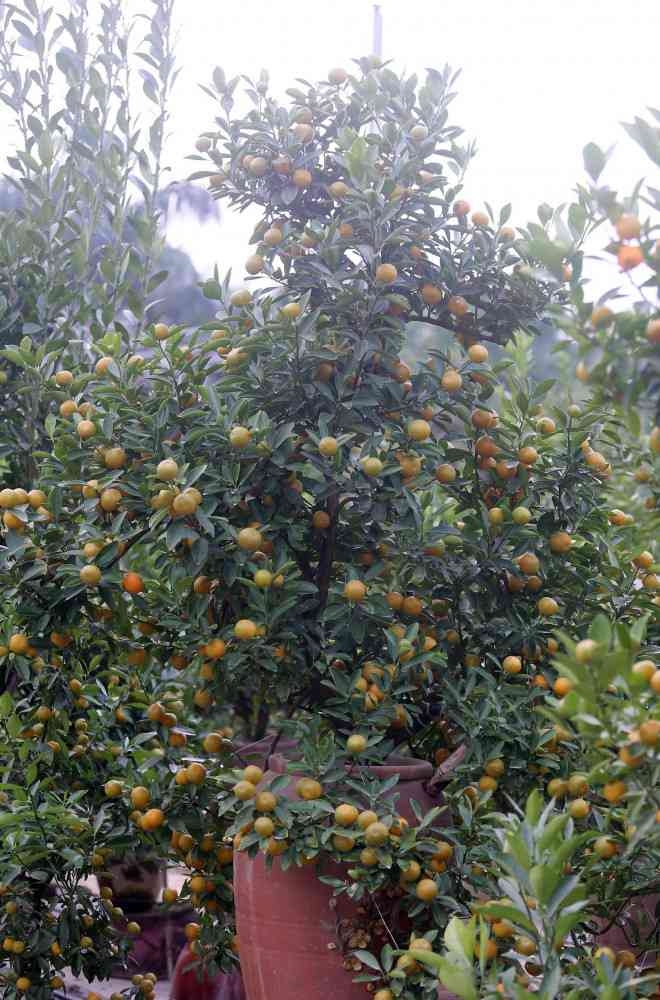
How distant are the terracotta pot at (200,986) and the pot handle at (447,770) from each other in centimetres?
79

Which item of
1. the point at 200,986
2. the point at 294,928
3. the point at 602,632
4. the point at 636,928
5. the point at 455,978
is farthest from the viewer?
the point at 200,986

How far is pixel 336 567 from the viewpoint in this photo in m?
2.25

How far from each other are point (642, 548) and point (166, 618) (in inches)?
32.2

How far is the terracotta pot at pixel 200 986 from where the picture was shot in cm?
250

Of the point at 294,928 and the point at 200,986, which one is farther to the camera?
the point at 200,986

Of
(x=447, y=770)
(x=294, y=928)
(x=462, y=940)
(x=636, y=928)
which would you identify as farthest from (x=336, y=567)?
(x=462, y=940)

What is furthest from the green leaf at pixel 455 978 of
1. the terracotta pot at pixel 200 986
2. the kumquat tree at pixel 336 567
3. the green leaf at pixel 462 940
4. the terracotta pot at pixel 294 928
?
the terracotta pot at pixel 200 986

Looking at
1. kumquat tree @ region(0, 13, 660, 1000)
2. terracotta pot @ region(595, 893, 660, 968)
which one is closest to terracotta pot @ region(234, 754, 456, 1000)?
kumquat tree @ region(0, 13, 660, 1000)

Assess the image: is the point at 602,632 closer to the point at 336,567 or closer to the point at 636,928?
the point at 636,928

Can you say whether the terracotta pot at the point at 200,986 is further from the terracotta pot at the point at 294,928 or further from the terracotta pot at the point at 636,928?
the terracotta pot at the point at 636,928

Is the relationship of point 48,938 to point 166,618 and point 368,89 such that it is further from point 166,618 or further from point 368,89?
point 368,89

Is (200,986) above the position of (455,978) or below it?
below

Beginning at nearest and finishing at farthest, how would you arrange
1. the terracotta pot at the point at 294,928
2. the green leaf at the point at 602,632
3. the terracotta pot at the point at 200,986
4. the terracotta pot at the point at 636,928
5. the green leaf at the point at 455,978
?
the green leaf at the point at 602,632 < the green leaf at the point at 455,978 < the terracotta pot at the point at 636,928 < the terracotta pot at the point at 294,928 < the terracotta pot at the point at 200,986

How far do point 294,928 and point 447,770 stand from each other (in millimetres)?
372
